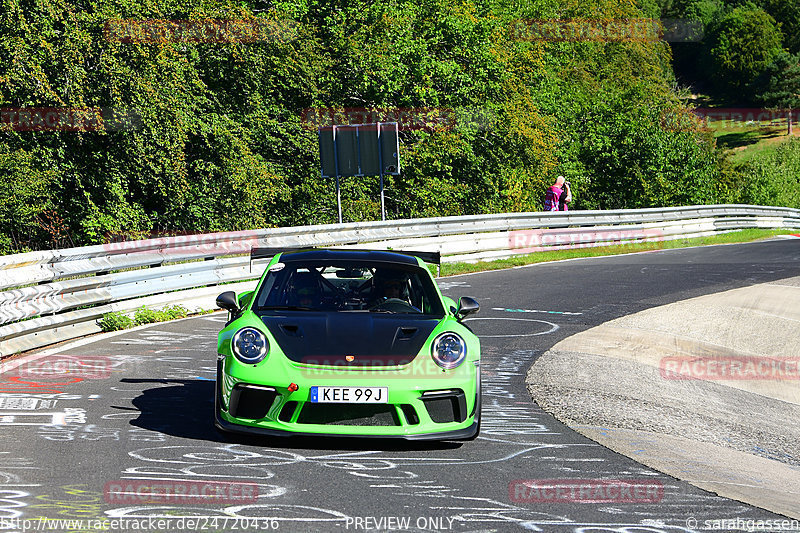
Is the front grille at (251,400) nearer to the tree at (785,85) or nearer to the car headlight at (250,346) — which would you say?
the car headlight at (250,346)

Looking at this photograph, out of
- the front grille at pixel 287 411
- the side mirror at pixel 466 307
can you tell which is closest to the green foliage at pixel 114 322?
the side mirror at pixel 466 307

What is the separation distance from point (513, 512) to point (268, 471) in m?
1.44

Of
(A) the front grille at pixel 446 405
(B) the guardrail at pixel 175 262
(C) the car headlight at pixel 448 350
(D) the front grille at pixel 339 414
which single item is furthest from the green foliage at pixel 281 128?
(A) the front grille at pixel 446 405

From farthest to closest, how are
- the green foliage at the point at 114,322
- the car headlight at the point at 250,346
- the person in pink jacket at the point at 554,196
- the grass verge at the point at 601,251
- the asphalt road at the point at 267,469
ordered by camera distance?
the person in pink jacket at the point at 554,196, the grass verge at the point at 601,251, the green foliage at the point at 114,322, the car headlight at the point at 250,346, the asphalt road at the point at 267,469

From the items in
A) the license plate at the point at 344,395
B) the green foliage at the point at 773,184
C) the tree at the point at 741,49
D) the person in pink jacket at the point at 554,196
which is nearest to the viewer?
the license plate at the point at 344,395

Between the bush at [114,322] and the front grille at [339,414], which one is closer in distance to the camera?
the front grille at [339,414]

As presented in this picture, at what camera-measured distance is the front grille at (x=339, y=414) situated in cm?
590

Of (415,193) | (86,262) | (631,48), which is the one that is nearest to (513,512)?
(86,262)

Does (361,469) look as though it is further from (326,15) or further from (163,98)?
(326,15)

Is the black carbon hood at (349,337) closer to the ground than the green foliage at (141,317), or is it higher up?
higher up

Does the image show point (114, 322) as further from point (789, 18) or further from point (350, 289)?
point (789, 18)

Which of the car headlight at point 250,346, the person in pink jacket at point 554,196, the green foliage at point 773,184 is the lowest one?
the green foliage at point 773,184

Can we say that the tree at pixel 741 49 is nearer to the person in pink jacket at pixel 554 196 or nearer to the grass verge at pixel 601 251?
the grass verge at pixel 601 251

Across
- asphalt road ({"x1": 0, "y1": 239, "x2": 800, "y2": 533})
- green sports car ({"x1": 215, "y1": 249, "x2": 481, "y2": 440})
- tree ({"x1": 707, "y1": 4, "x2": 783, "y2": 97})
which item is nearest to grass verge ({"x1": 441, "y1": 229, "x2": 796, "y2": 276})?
asphalt road ({"x1": 0, "y1": 239, "x2": 800, "y2": 533})
